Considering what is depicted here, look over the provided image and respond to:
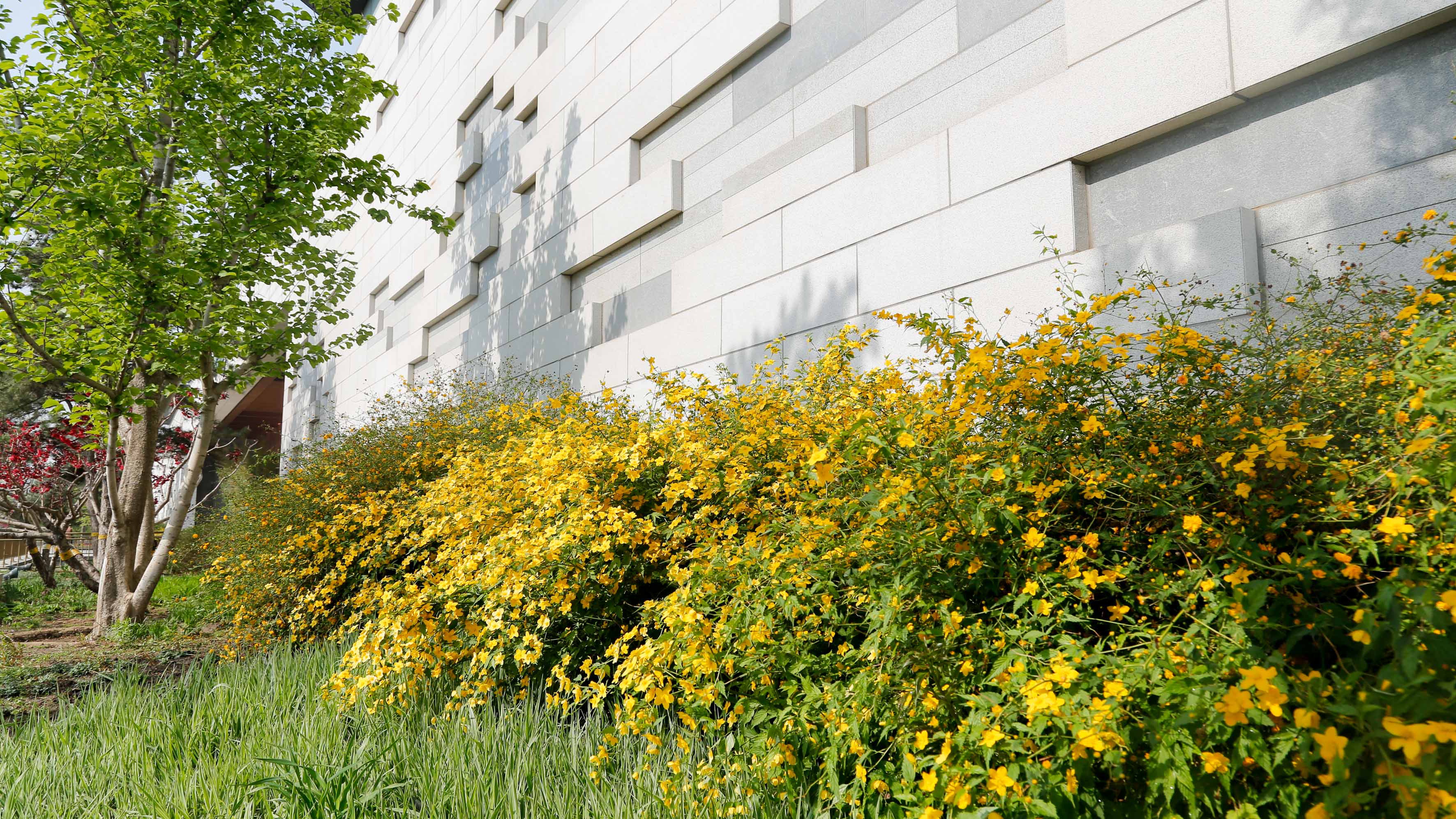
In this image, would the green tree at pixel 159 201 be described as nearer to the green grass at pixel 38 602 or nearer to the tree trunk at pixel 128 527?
the tree trunk at pixel 128 527

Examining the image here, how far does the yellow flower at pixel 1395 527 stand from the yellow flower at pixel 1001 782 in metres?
0.84

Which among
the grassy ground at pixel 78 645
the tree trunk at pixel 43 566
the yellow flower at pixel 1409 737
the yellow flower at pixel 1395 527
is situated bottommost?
the grassy ground at pixel 78 645

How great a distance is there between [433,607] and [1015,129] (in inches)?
145

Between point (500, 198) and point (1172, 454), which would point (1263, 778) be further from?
point (500, 198)

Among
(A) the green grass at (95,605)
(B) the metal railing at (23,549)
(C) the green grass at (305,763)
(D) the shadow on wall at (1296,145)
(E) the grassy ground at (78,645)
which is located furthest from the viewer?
(B) the metal railing at (23,549)

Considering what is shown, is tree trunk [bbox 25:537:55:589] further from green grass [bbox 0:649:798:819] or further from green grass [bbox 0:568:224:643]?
green grass [bbox 0:649:798:819]

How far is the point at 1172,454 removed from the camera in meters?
2.16

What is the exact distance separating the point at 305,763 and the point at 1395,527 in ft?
9.87

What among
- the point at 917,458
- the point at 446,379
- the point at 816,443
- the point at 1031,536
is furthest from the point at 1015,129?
the point at 446,379

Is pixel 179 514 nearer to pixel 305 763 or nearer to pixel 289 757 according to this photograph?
pixel 289 757

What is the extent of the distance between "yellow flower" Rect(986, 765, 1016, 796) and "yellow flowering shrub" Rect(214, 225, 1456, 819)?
2 centimetres

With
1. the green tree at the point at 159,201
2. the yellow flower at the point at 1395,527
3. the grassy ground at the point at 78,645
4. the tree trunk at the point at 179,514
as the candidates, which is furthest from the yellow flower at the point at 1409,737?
the tree trunk at the point at 179,514

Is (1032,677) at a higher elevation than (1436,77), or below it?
below

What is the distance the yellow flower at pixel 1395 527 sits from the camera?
152cm
